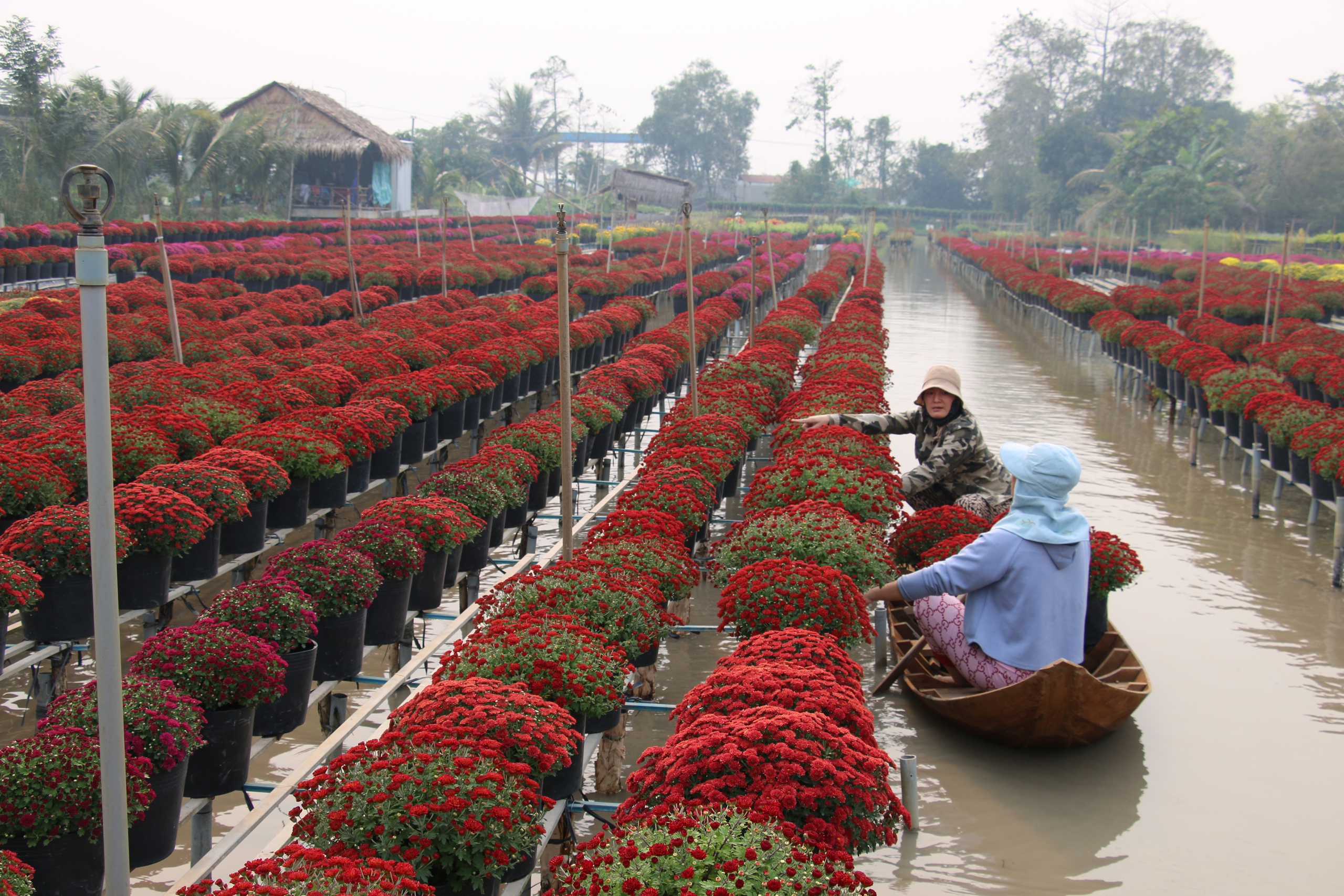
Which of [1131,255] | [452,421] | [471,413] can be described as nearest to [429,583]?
[452,421]

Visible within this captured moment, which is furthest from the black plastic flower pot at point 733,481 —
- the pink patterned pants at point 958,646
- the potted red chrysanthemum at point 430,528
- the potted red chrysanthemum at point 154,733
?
the potted red chrysanthemum at point 154,733

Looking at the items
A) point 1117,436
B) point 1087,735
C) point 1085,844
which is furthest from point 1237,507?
point 1085,844

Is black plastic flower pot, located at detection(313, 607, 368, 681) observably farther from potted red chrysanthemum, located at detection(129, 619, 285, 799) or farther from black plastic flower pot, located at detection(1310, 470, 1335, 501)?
black plastic flower pot, located at detection(1310, 470, 1335, 501)

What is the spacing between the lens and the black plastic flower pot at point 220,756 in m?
3.88

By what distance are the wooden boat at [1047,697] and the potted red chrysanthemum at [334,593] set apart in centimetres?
258

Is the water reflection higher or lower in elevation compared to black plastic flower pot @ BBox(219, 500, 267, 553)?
lower

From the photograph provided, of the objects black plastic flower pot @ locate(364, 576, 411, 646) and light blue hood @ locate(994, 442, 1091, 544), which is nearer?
light blue hood @ locate(994, 442, 1091, 544)

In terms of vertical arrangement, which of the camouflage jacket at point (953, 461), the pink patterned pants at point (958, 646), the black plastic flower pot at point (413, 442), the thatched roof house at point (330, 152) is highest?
the thatched roof house at point (330, 152)

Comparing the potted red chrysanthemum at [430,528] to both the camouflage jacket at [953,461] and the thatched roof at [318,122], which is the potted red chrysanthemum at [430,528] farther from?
the thatched roof at [318,122]

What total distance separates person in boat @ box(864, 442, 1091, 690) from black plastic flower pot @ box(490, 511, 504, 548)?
3178 millimetres

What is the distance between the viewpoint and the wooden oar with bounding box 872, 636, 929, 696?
5250 millimetres

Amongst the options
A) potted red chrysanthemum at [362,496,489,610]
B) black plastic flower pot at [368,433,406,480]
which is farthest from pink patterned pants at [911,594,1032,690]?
black plastic flower pot at [368,433,406,480]

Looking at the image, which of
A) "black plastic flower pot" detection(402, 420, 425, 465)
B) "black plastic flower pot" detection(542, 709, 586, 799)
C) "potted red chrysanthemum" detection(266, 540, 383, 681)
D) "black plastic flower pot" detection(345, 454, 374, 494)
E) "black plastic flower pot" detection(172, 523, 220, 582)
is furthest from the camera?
"black plastic flower pot" detection(402, 420, 425, 465)

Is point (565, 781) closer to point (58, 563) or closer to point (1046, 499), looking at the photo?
point (1046, 499)
